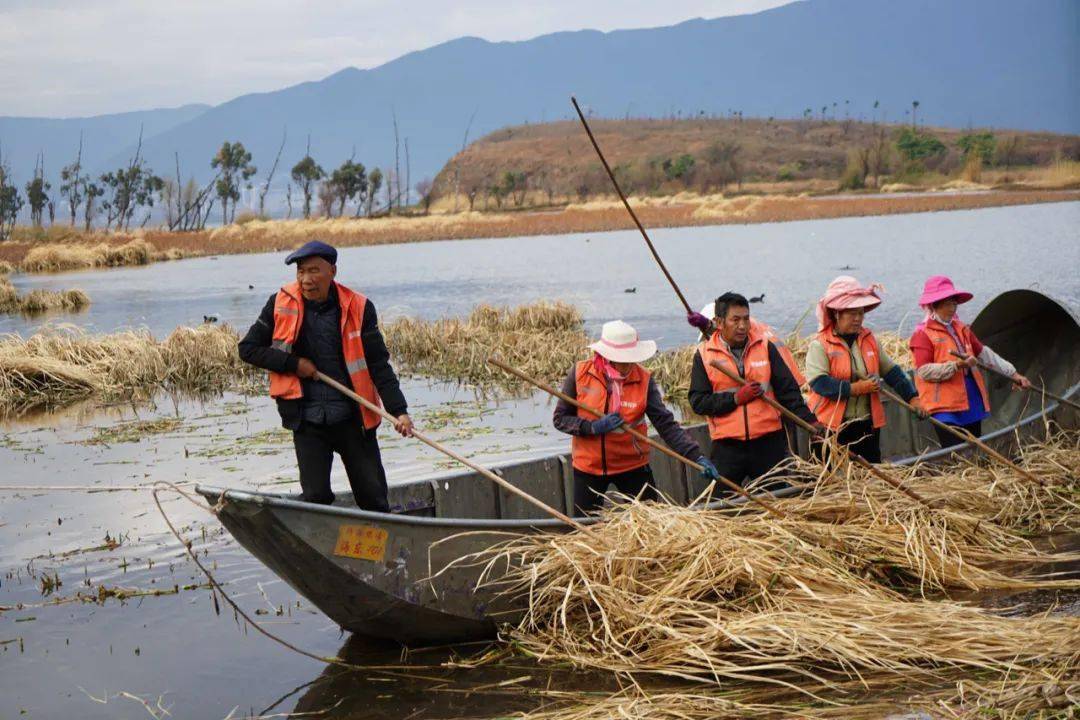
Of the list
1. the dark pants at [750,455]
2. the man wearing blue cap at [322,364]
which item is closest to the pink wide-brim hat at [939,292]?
the dark pants at [750,455]

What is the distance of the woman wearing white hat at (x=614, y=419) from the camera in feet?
20.7

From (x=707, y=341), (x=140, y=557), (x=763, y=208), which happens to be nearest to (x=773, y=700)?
(x=707, y=341)

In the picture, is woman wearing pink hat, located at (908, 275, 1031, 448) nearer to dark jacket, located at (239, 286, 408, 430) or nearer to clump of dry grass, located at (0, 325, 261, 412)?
dark jacket, located at (239, 286, 408, 430)

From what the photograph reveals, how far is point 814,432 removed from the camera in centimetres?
666

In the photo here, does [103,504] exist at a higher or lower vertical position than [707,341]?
lower

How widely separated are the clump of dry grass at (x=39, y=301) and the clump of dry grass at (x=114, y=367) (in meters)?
12.8

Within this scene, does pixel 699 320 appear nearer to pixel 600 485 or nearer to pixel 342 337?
pixel 600 485

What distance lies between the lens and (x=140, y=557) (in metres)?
8.22

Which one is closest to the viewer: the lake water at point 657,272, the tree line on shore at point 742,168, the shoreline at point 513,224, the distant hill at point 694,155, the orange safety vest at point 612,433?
the orange safety vest at point 612,433

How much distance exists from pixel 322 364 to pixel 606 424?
1.38 metres

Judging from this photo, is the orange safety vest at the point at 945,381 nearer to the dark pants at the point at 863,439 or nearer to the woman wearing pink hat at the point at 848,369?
the woman wearing pink hat at the point at 848,369

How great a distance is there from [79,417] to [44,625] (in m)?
7.51

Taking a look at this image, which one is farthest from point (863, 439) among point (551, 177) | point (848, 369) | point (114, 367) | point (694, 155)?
point (551, 177)

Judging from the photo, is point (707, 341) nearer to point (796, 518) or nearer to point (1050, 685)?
point (796, 518)
